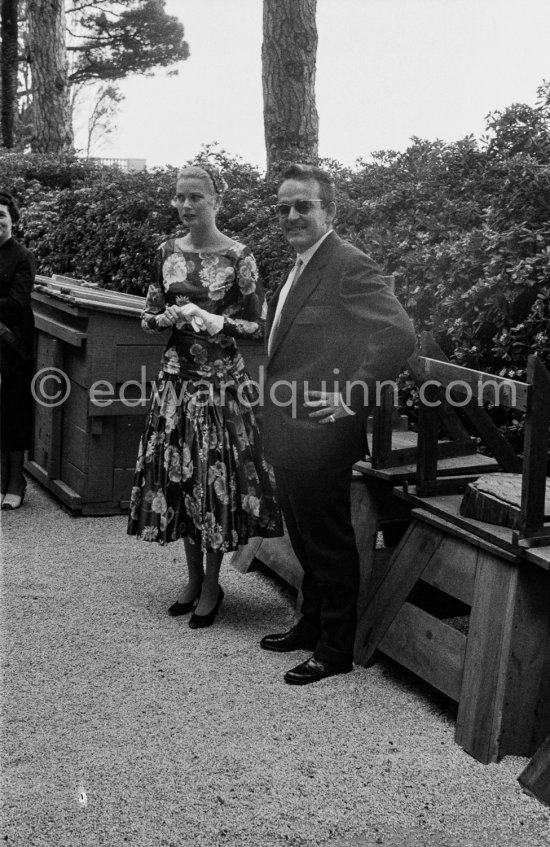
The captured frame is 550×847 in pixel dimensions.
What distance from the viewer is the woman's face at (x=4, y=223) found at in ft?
19.6

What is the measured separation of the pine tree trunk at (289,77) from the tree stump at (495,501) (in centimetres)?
597

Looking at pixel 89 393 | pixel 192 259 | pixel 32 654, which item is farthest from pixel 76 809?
pixel 89 393

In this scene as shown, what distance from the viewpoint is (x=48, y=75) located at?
16.8 meters

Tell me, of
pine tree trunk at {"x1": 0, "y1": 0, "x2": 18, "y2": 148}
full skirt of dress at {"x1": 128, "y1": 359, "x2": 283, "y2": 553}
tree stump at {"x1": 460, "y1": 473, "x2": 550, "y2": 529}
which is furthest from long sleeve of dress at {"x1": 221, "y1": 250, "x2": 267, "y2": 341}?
pine tree trunk at {"x1": 0, "y1": 0, "x2": 18, "y2": 148}

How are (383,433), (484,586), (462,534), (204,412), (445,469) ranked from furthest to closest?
(204,412) < (383,433) < (445,469) < (462,534) < (484,586)

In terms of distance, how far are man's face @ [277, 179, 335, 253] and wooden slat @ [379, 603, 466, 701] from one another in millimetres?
1401

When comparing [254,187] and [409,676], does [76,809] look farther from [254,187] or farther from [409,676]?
[254,187]

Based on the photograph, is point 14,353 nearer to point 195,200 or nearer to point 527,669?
point 195,200

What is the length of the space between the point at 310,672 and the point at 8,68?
2213cm

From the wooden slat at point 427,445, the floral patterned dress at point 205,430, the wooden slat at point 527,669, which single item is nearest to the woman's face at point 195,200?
the floral patterned dress at point 205,430

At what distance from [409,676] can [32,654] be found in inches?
58.2

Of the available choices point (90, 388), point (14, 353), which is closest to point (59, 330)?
point (14, 353)

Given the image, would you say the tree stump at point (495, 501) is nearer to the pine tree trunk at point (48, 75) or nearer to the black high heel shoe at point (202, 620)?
the black high heel shoe at point (202, 620)

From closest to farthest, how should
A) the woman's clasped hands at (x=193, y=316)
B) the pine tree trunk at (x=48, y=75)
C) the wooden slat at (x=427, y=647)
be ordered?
the wooden slat at (x=427, y=647) → the woman's clasped hands at (x=193, y=316) → the pine tree trunk at (x=48, y=75)
